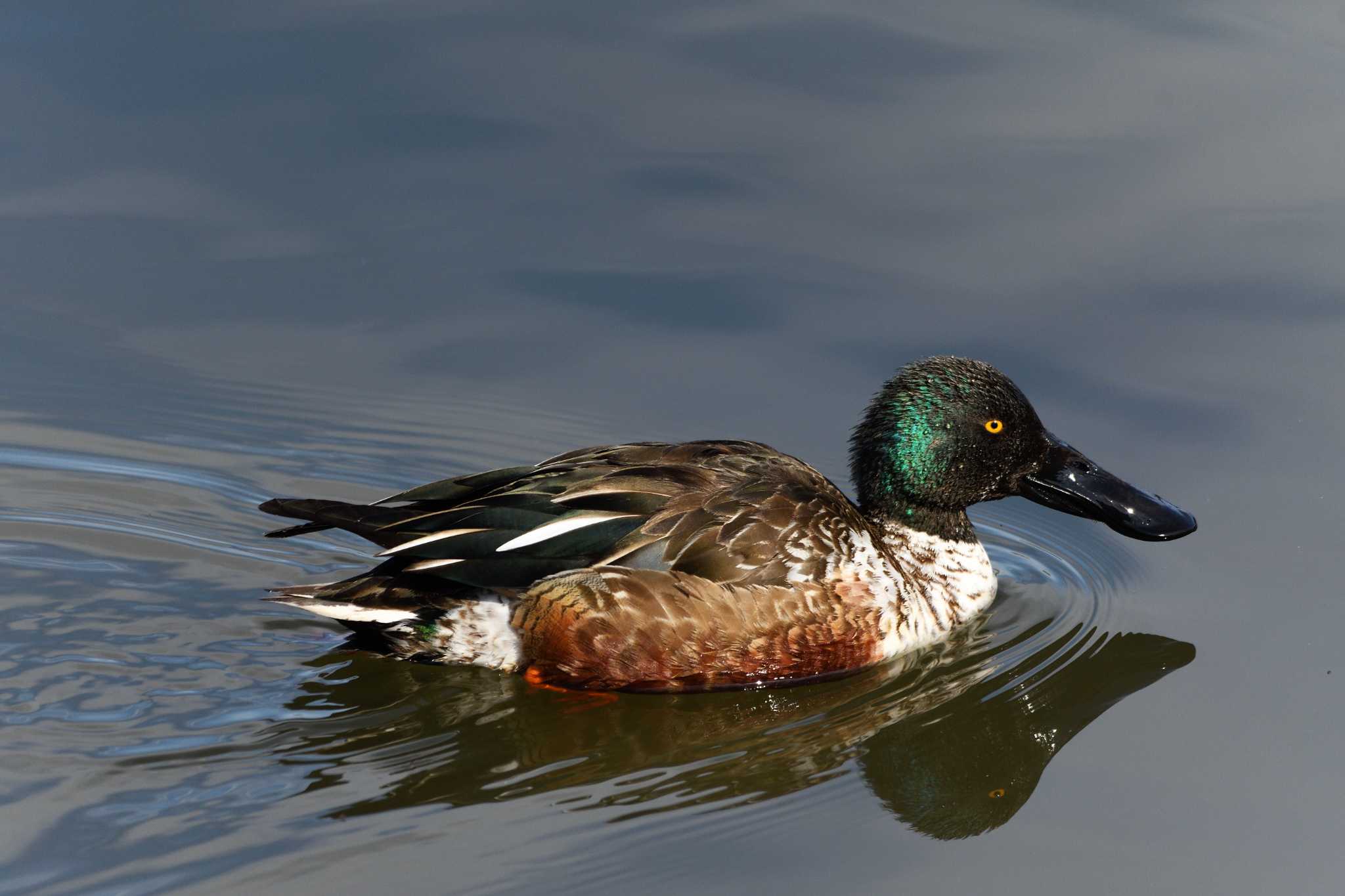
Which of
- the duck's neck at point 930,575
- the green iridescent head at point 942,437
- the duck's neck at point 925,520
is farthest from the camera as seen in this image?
the duck's neck at point 925,520

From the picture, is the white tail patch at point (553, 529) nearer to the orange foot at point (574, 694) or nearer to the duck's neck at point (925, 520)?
the orange foot at point (574, 694)

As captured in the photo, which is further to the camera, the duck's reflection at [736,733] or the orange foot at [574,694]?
the orange foot at [574,694]

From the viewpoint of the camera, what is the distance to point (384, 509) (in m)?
6.88

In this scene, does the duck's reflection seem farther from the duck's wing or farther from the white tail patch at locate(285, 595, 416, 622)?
the duck's wing

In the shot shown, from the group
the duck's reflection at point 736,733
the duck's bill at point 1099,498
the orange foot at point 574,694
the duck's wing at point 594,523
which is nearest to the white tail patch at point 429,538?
the duck's wing at point 594,523

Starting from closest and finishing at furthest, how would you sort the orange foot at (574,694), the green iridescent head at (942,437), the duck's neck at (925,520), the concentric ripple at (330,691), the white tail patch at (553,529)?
the concentric ripple at (330,691) → the orange foot at (574,694) → the white tail patch at (553,529) → the green iridescent head at (942,437) → the duck's neck at (925,520)

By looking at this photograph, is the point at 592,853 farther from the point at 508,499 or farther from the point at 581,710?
the point at 508,499

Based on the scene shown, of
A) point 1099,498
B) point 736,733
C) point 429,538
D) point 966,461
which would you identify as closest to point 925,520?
point 966,461

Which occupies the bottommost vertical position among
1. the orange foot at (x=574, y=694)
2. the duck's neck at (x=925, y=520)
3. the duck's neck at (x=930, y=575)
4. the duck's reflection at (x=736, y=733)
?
the duck's reflection at (x=736, y=733)

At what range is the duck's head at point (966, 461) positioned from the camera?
755cm

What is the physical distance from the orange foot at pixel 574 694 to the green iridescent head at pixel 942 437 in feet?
5.79

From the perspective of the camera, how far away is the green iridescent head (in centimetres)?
755

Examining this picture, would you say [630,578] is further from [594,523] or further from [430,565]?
[430,565]

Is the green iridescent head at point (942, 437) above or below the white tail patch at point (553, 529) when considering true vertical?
above
